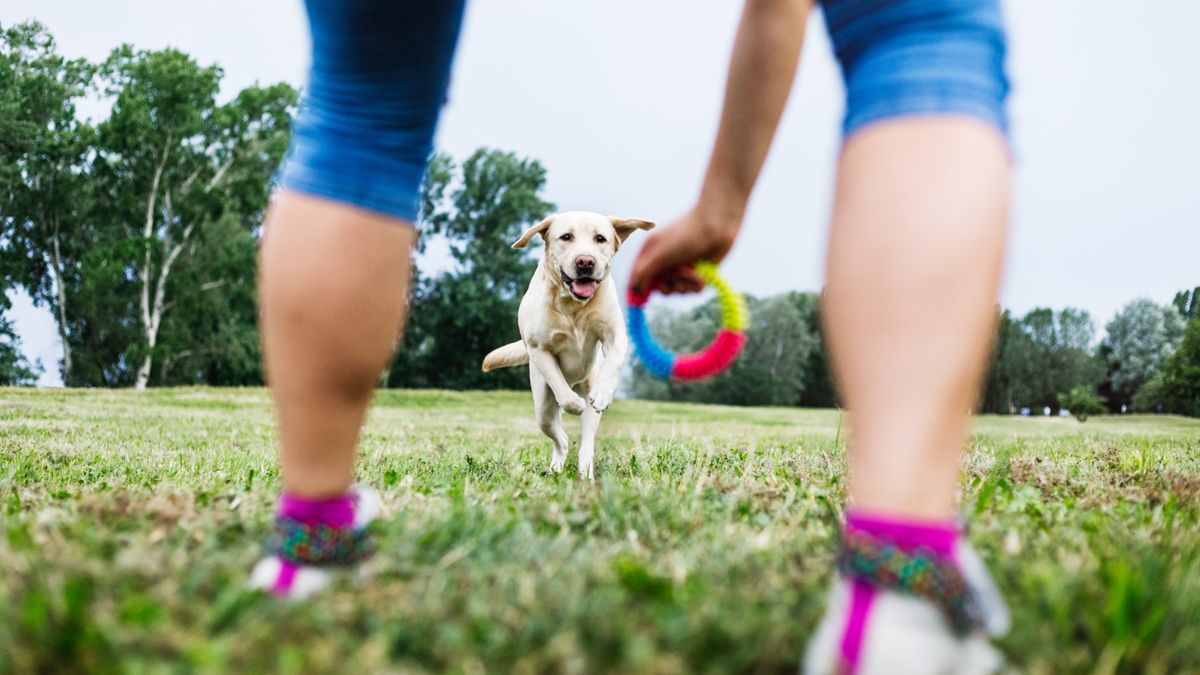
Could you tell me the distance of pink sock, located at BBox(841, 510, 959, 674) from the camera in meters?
1.04

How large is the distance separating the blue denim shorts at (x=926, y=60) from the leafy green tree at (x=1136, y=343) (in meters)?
46.0

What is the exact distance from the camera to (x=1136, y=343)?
149ft

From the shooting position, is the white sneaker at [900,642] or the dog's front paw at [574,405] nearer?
the white sneaker at [900,642]

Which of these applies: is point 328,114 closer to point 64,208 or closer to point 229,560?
point 229,560

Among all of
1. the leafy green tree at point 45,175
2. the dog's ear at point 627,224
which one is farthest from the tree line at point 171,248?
the dog's ear at point 627,224

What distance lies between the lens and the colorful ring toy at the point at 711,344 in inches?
93.0

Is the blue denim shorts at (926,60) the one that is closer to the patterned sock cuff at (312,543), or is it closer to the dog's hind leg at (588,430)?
the patterned sock cuff at (312,543)

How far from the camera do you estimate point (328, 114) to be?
1.49 metres

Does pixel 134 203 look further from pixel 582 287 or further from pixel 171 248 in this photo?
pixel 582 287

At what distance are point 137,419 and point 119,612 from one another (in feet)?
38.4

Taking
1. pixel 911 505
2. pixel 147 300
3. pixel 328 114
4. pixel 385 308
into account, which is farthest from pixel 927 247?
pixel 147 300

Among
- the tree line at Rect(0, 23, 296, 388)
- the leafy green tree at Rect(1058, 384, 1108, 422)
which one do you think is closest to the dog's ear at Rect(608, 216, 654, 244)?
the tree line at Rect(0, 23, 296, 388)

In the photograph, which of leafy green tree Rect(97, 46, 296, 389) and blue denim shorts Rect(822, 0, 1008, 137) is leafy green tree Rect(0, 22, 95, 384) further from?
blue denim shorts Rect(822, 0, 1008, 137)

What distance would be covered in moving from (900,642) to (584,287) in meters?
4.55
